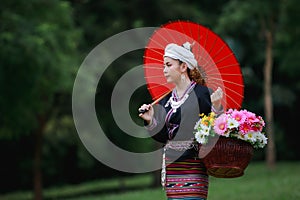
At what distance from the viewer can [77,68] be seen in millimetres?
16172

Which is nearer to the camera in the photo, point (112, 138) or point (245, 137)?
point (245, 137)

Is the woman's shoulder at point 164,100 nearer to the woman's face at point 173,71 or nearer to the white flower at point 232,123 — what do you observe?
the woman's face at point 173,71

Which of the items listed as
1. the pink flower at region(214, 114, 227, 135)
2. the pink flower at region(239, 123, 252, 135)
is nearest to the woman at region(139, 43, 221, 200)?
the pink flower at region(214, 114, 227, 135)

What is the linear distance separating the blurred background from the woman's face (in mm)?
7836

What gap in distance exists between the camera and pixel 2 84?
1245 cm

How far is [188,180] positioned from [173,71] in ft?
2.98

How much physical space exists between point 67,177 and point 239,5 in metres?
12.8

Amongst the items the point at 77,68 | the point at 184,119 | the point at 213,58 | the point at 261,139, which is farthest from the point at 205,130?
the point at 77,68

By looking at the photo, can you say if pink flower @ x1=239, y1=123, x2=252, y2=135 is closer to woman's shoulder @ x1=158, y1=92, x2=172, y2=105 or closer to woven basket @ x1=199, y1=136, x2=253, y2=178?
woven basket @ x1=199, y1=136, x2=253, y2=178

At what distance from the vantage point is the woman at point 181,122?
4.45 meters

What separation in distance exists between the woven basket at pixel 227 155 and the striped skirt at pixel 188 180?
19cm

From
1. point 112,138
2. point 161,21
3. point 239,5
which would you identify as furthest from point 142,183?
point 239,5

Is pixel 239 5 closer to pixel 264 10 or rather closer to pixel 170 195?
pixel 264 10

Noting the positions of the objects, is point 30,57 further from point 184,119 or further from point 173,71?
point 184,119
